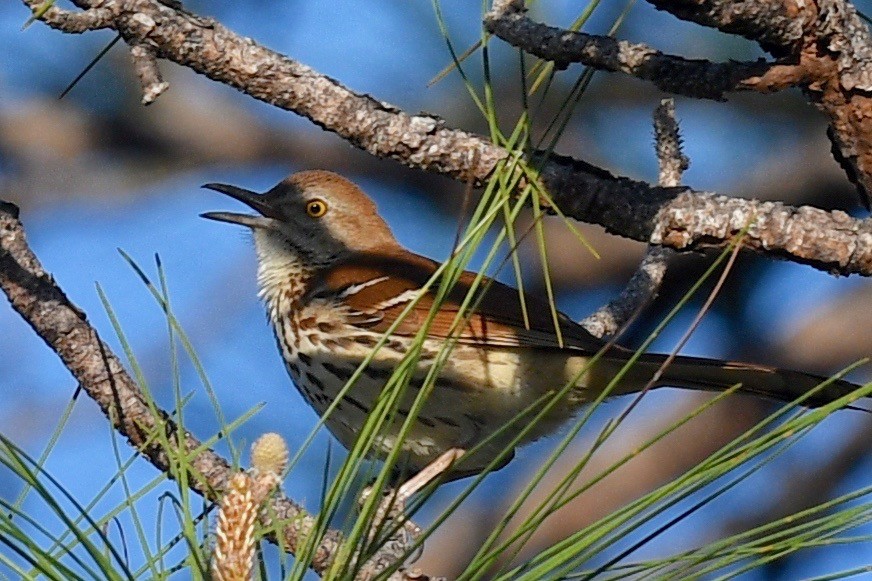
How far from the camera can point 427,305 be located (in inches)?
158

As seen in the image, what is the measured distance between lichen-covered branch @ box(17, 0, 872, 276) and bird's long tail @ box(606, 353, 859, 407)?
0.55m

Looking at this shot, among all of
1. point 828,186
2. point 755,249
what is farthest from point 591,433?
point 755,249

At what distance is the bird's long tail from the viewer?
3.04 meters

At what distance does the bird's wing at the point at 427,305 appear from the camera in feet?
12.1

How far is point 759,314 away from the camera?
19.5 feet

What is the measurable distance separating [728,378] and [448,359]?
2.33 ft

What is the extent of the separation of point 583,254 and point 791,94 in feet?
3.96

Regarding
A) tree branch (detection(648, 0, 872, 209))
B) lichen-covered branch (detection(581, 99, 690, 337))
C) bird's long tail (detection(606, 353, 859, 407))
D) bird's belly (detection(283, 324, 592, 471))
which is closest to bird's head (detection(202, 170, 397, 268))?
bird's belly (detection(283, 324, 592, 471))

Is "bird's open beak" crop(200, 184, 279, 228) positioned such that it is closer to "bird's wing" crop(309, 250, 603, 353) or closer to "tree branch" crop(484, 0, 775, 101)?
"bird's wing" crop(309, 250, 603, 353)

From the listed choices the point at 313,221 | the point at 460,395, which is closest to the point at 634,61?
the point at 460,395

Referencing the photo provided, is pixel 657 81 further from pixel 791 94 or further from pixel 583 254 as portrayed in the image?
pixel 791 94

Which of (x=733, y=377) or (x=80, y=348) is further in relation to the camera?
(x=733, y=377)

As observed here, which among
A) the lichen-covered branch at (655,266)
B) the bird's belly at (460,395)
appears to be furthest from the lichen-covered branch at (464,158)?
the bird's belly at (460,395)

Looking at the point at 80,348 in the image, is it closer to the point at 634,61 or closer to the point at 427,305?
the point at 634,61
